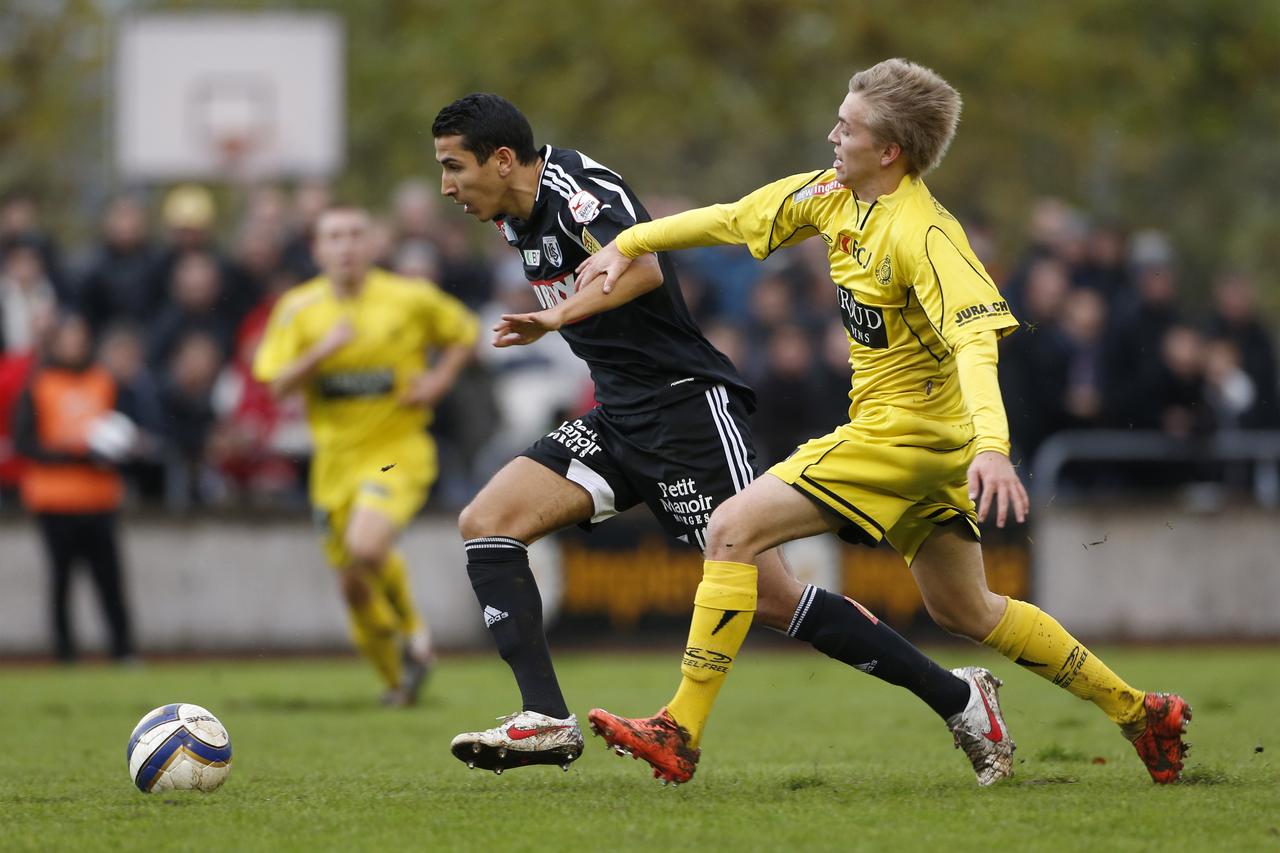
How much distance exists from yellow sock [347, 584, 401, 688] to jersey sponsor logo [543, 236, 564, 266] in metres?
4.13

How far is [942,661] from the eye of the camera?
43.6 feet

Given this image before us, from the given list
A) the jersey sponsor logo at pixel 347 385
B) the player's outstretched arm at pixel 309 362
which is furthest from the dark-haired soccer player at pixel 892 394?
the jersey sponsor logo at pixel 347 385

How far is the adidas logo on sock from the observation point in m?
6.68

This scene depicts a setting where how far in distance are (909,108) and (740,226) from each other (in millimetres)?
680

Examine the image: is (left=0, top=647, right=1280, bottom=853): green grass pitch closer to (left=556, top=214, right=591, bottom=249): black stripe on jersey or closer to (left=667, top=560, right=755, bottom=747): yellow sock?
(left=667, top=560, right=755, bottom=747): yellow sock

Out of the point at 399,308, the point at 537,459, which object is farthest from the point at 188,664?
the point at 537,459

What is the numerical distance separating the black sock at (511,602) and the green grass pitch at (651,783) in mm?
434

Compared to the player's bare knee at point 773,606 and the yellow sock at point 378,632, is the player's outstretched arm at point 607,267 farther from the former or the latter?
the yellow sock at point 378,632

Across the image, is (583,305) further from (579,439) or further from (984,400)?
(984,400)

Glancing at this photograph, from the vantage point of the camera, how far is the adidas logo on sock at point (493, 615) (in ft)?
21.9

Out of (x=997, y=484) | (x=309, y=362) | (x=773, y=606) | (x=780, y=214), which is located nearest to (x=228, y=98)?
(x=309, y=362)

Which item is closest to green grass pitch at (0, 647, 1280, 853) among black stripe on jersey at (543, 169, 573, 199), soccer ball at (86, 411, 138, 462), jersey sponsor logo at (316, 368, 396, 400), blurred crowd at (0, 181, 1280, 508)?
jersey sponsor logo at (316, 368, 396, 400)

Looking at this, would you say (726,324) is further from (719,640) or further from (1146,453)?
(719,640)

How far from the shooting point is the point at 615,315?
677 cm
